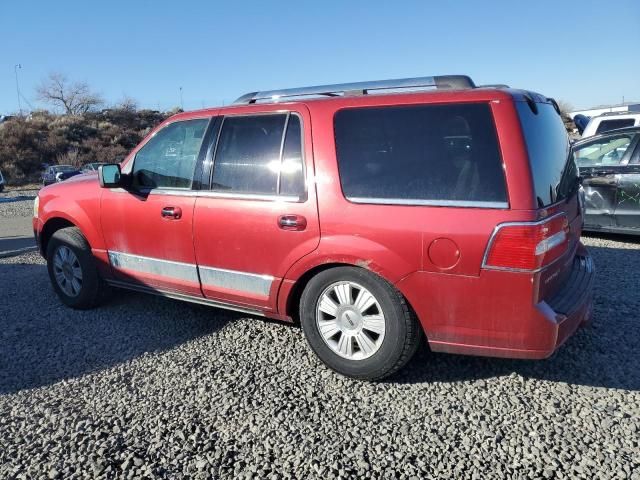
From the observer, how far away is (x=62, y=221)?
195 inches

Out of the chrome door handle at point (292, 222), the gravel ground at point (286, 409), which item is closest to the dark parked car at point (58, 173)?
the gravel ground at point (286, 409)

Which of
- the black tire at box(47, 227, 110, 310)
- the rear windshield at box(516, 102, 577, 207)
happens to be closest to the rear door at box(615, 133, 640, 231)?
the rear windshield at box(516, 102, 577, 207)

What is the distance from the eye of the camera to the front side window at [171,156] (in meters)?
4.00

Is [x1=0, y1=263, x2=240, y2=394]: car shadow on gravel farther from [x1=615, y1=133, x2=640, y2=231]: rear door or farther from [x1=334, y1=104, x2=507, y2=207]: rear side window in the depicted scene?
[x1=615, y1=133, x2=640, y2=231]: rear door

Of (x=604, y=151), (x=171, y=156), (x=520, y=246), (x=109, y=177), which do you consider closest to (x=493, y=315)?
(x=520, y=246)

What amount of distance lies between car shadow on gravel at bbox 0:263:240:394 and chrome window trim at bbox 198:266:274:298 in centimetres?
56

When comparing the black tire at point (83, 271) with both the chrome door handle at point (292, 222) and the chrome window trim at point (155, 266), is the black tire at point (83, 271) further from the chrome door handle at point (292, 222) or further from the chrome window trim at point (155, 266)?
the chrome door handle at point (292, 222)

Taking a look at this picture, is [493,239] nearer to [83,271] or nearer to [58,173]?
[83,271]

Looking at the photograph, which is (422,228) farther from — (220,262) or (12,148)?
(12,148)

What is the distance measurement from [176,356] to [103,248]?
1.47m

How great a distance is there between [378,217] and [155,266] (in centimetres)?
215

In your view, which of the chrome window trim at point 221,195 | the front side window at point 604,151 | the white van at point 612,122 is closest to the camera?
the chrome window trim at point 221,195

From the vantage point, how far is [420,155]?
9.88ft

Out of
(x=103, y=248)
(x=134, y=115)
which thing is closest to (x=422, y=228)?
(x=103, y=248)
